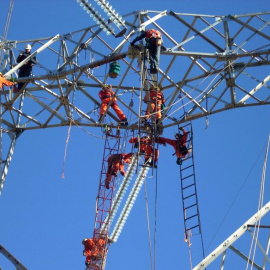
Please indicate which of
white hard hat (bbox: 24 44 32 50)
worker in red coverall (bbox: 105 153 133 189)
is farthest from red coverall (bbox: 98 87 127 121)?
white hard hat (bbox: 24 44 32 50)

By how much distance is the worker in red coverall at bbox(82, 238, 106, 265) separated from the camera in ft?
156

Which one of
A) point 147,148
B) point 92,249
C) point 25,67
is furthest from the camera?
point 92,249

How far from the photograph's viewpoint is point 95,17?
133ft

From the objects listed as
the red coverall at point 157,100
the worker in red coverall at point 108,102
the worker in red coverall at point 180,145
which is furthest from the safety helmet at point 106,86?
the worker in red coverall at point 180,145

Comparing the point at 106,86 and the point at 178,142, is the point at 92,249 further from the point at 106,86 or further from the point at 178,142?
the point at 106,86

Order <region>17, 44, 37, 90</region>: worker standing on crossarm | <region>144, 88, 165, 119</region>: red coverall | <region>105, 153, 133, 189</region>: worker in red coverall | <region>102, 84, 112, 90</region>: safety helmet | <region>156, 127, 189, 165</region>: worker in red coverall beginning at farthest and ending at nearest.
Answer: <region>105, 153, 133, 189</region>: worker in red coverall < <region>156, 127, 189, 165</region>: worker in red coverall < <region>102, 84, 112, 90</region>: safety helmet < <region>17, 44, 37, 90</region>: worker standing on crossarm < <region>144, 88, 165, 119</region>: red coverall

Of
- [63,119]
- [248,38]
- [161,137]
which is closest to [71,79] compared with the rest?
[63,119]

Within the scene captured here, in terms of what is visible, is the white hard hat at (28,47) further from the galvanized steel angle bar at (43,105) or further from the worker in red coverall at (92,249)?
the worker in red coverall at (92,249)

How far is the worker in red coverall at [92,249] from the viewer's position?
47.4 metres

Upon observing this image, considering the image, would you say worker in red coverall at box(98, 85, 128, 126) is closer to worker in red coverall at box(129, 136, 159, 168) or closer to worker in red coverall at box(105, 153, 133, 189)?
worker in red coverall at box(129, 136, 159, 168)

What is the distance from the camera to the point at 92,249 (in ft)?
156

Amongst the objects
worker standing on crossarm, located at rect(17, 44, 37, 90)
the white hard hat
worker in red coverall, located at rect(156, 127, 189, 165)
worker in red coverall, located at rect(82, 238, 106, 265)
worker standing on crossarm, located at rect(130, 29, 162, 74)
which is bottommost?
worker in red coverall, located at rect(82, 238, 106, 265)

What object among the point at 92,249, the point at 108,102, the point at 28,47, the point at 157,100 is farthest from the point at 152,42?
the point at 92,249

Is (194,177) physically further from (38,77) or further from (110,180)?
(38,77)
